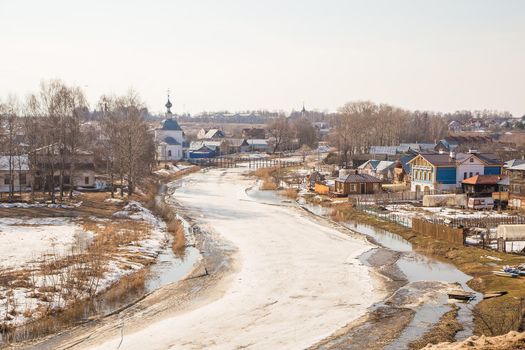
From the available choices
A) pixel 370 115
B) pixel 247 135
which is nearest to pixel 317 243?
pixel 370 115

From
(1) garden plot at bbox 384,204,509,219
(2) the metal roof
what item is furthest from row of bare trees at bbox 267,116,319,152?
(1) garden plot at bbox 384,204,509,219

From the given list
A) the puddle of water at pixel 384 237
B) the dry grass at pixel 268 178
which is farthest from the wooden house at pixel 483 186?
the dry grass at pixel 268 178

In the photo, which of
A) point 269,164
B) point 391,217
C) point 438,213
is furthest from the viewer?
point 269,164

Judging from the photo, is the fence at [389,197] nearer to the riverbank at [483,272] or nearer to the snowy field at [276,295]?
the riverbank at [483,272]

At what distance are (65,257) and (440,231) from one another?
705 inches

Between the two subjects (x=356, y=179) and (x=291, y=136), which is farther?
(x=291, y=136)

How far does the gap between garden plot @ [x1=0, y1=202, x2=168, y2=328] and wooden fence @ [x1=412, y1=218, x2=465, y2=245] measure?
13.6 meters

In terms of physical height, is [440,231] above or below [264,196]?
above

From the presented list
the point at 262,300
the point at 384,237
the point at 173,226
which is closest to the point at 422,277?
the point at 262,300

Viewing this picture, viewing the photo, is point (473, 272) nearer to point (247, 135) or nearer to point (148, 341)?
point (148, 341)

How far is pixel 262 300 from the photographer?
21078mm

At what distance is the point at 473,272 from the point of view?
80.4 feet

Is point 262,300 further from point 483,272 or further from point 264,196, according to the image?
point 264,196

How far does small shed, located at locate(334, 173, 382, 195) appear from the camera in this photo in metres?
48.6
